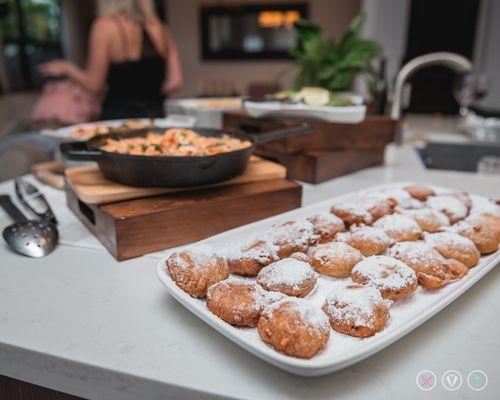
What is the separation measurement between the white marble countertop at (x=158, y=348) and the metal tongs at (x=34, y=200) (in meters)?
0.22

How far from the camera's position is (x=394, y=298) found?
654 mm

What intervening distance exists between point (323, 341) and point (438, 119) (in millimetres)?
3697

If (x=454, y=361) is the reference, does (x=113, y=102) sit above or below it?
above

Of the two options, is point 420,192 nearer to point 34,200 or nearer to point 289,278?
point 289,278

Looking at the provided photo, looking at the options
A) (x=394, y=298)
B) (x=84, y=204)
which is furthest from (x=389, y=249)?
(x=84, y=204)

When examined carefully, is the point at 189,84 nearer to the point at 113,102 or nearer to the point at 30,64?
the point at 30,64

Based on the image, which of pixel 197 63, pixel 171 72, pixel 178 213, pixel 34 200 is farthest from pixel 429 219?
pixel 197 63

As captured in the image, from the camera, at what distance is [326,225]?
0.87 m

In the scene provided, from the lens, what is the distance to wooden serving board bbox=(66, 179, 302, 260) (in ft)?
2.95

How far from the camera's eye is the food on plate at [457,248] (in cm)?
76

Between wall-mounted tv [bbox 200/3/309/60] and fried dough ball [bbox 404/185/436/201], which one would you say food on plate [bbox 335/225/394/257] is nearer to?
fried dough ball [bbox 404/185/436/201]

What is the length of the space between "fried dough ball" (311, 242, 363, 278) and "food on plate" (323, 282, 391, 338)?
0.31 feet

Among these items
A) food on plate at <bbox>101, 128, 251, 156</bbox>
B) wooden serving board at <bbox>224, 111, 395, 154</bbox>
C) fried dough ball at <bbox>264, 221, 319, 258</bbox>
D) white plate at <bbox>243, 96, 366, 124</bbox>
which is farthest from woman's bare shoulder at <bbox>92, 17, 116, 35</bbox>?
A: fried dough ball at <bbox>264, 221, 319, 258</bbox>

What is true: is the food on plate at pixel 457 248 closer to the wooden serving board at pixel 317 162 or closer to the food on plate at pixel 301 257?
the food on plate at pixel 301 257
